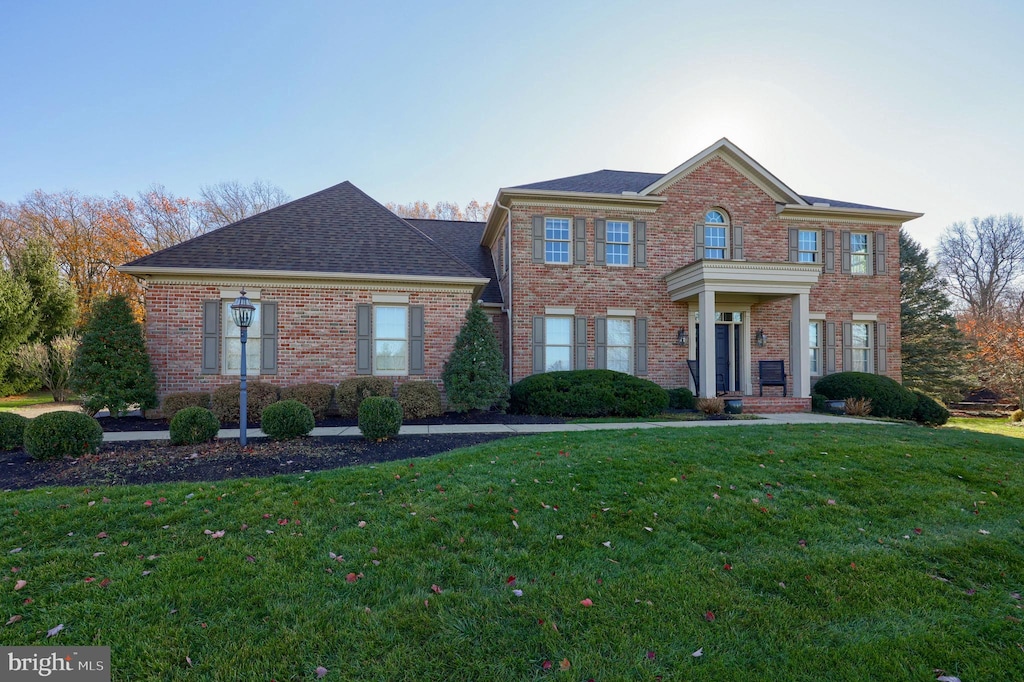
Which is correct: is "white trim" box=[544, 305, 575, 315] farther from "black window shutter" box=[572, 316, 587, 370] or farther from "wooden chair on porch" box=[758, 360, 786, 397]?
"wooden chair on porch" box=[758, 360, 786, 397]

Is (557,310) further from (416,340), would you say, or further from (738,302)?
(738,302)

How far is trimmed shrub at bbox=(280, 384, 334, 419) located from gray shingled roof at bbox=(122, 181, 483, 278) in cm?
297

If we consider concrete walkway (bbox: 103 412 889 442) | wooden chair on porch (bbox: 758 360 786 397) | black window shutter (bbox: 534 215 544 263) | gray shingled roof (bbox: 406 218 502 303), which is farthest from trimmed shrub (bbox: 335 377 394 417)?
wooden chair on porch (bbox: 758 360 786 397)

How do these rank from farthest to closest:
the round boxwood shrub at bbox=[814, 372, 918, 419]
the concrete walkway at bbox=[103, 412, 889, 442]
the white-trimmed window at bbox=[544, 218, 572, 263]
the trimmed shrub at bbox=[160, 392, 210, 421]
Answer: the white-trimmed window at bbox=[544, 218, 572, 263] → the round boxwood shrub at bbox=[814, 372, 918, 419] → the trimmed shrub at bbox=[160, 392, 210, 421] → the concrete walkway at bbox=[103, 412, 889, 442]

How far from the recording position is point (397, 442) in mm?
7691

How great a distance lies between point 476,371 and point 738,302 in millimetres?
8711

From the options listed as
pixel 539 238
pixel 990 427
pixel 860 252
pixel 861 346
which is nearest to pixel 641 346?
pixel 539 238

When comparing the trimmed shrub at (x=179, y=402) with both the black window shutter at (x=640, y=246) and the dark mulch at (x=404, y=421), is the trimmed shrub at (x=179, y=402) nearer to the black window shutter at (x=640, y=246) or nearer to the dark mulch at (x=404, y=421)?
the dark mulch at (x=404, y=421)

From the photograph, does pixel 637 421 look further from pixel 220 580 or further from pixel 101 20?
pixel 101 20

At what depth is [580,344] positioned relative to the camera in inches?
542

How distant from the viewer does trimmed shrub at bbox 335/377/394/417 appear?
11.2m

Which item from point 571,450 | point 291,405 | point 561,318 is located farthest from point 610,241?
point 291,405

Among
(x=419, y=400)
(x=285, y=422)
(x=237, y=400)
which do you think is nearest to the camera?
(x=285, y=422)

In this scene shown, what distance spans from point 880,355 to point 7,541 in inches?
782
